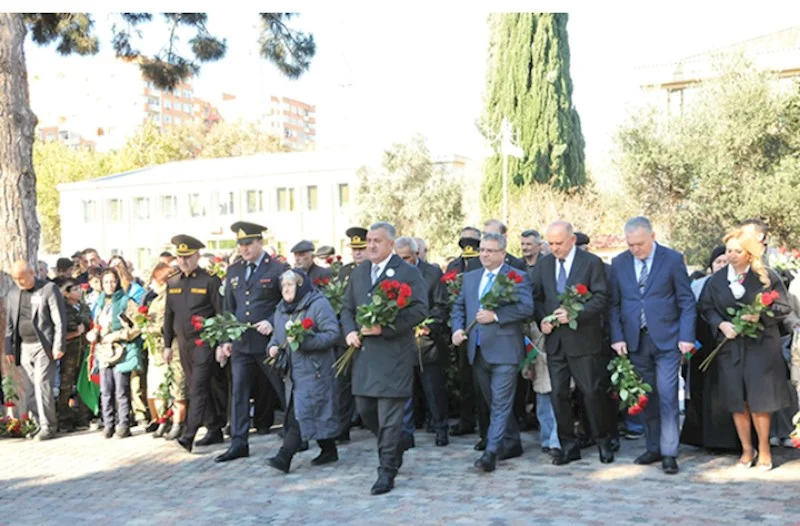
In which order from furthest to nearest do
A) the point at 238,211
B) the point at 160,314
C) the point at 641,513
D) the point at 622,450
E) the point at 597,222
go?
the point at 238,211 < the point at 597,222 < the point at 160,314 < the point at 622,450 < the point at 641,513

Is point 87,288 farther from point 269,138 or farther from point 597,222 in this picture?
point 269,138

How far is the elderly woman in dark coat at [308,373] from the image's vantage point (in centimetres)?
775

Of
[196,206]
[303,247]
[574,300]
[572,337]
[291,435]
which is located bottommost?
[291,435]

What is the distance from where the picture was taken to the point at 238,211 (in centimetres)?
5591

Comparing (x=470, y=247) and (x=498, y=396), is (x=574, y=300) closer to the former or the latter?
(x=498, y=396)

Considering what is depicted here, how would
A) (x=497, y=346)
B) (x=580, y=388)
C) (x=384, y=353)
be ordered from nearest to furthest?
(x=384, y=353)
(x=497, y=346)
(x=580, y=388)

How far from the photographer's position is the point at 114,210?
60.8 meters

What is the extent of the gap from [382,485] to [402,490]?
0.60ft

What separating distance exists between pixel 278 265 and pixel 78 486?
2.63 metres

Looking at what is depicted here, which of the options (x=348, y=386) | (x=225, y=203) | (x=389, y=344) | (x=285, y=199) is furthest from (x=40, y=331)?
(x=225, y=203)

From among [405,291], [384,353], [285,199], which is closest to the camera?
[405,291]

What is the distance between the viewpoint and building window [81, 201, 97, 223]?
60844 mm

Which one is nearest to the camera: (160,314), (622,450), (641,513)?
(641,513)

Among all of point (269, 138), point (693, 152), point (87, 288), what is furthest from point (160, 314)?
point (269, 138)
